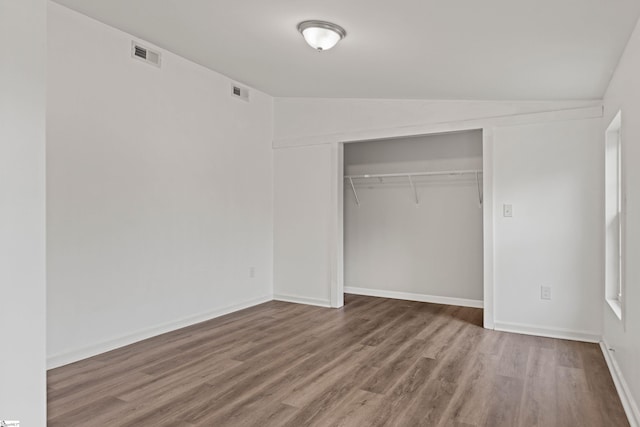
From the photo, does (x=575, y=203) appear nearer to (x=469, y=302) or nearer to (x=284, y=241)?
(x=469, y=302)

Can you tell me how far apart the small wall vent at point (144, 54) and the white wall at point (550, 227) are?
3304 millimetres

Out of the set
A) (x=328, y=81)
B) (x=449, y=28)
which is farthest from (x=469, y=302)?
(x=449, y=28)

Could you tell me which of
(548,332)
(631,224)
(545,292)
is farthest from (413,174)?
(631,224)

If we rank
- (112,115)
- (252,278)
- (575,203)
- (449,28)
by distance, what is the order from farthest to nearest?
1. (252,278)
2. (575,203)
3. (112,115)
4. (449,28)

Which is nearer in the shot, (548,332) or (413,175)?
(548,332)

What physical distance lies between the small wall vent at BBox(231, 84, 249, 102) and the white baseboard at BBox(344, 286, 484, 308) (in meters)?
2.94

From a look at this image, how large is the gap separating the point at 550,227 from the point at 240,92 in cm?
356

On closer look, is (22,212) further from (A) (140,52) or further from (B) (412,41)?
(B) (412,41)

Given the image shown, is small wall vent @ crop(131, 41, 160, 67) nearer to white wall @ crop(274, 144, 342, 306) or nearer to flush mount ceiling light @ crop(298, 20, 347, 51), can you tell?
flush mount ceiling light @ crop(298, 20, 347, 51)

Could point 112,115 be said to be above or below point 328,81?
below

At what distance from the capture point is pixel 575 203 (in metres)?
3.63

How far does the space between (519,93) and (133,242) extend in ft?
12.0

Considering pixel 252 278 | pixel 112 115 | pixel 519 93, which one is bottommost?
pixel 252 278

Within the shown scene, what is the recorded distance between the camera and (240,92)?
4.76m
